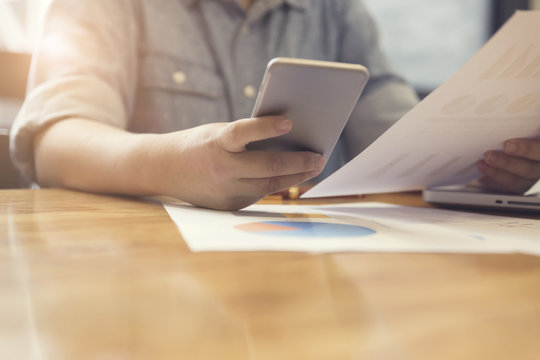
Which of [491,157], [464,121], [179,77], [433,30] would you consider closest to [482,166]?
[491,157]

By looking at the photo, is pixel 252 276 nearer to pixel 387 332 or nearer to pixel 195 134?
pixel 387 332

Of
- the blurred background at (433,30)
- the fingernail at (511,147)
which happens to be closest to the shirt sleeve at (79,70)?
the fingernail at (511,147)

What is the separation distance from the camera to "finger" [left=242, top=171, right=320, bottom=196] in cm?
38

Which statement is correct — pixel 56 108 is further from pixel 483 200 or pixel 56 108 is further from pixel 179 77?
pixel 483 200

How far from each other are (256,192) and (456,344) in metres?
0.27

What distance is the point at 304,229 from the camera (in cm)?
30

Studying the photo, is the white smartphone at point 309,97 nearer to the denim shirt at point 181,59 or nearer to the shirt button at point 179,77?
the denim shirt at point 181,59

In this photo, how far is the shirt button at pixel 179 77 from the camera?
85 cm

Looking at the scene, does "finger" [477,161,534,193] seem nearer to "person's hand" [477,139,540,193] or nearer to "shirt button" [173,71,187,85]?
"person's hand" [477,139,540,193]

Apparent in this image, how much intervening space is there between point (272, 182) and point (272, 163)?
0.03 meters

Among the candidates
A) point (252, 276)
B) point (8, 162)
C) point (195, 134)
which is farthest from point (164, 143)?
point (8, 162)

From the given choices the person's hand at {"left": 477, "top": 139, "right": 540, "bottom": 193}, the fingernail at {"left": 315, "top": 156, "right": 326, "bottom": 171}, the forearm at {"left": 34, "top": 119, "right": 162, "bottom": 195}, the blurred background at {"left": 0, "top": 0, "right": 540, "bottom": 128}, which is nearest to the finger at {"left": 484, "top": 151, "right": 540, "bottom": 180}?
the person's hand at {"left": 477, "top": 139, "right": 540, "bottom": 193}

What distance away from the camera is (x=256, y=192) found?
384 mm

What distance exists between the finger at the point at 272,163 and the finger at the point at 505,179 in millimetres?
281
